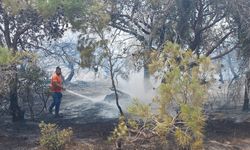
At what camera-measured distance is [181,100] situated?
8508 millimetres

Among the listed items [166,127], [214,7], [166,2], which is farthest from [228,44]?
[166,127]

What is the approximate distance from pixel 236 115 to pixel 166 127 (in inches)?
297

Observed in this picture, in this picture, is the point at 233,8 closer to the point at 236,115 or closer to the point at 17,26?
the point at 236,115

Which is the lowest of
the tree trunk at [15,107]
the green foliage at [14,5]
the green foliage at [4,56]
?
the tree trunk at [15,107]

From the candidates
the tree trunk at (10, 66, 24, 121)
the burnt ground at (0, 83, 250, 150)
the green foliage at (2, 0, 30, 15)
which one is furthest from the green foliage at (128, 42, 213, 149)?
the tree trunk at (10, 66, 24, 121)

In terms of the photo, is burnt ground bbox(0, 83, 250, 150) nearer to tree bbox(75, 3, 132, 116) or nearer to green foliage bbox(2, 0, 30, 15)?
tree bbox(75, 3, 132, 116)

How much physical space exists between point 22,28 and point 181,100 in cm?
667

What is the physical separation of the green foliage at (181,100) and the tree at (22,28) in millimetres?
4880

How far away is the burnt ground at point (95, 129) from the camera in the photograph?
10.7 m

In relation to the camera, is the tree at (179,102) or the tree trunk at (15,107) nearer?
the tree at (179,102)

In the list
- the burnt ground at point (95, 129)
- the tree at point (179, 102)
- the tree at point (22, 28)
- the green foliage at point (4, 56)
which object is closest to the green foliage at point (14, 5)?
the tree at point (22, 28)

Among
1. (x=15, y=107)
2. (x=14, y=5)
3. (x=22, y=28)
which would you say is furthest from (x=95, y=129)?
(x=14, y=5)

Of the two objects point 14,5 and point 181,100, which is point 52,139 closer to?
point 181,100

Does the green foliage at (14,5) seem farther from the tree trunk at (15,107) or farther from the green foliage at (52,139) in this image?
the green foliage at (52,139)
